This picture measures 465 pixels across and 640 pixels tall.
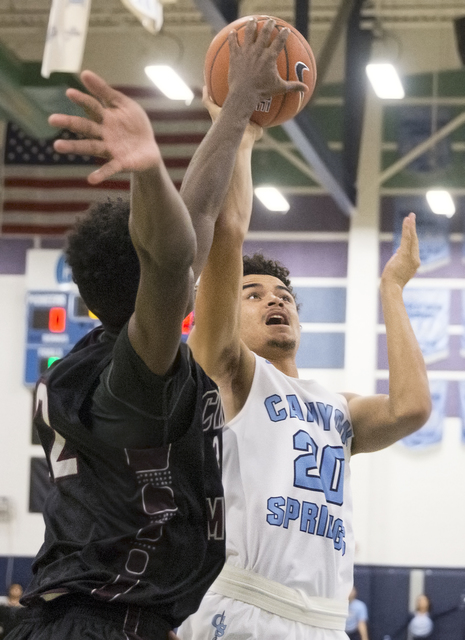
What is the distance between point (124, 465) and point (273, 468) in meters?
1.55

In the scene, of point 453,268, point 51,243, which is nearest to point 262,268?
point 453,268

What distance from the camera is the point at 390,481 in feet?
44.7

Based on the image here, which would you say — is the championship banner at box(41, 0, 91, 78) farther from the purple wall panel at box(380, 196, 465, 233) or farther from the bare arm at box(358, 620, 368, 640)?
the bare arm at box(358, 620, 368, 640)

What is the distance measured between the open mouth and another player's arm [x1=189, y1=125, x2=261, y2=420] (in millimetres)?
459

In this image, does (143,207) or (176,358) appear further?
(176,358)

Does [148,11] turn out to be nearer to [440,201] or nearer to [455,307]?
[440,201]

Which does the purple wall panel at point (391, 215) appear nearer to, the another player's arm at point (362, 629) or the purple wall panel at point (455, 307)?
the purple wall panel at point (455, 307)

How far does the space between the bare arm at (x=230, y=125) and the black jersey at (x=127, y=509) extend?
18.8 inches

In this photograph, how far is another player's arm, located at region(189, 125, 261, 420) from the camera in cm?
327

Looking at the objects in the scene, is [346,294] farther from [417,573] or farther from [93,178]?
[93,178]

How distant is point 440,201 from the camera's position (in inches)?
515

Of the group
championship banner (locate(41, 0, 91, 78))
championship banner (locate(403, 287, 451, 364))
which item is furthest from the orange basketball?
championship banner (locate(403, 287, 451, 364))

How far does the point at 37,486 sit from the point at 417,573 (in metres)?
5.65

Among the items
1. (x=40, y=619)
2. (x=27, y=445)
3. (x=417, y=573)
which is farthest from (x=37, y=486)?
(x=40, y=619)
